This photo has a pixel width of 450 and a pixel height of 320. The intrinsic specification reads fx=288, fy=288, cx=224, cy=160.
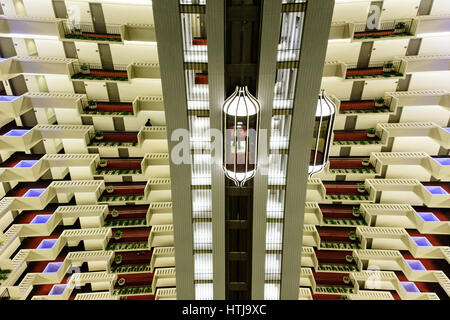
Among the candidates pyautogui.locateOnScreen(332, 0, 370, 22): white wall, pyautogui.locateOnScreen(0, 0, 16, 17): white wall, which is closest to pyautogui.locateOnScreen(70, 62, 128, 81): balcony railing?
pyautogui.locateOnScreen(0, 0, 16, 17): white wall

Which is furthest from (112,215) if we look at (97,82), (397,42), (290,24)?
(397,42)

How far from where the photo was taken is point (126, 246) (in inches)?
453

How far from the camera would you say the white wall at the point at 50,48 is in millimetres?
10055

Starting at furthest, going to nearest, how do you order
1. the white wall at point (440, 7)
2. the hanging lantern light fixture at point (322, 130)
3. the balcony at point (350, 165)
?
the balcony at point (350, 165) < the white wall at point (440, 7) < the hanging lantern light fixture at point (322, 130)

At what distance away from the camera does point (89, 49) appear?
1008cm

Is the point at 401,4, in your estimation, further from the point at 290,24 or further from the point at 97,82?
the point at 97,82

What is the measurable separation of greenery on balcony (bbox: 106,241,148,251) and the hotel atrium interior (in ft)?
0.27

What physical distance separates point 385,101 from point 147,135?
880cm

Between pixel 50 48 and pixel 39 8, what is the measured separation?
1247mm

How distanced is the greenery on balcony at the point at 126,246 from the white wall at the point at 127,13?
27.0 feet

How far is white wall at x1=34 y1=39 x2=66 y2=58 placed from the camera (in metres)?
10.1

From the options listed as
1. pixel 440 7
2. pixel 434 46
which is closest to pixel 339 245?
pixel 434 46

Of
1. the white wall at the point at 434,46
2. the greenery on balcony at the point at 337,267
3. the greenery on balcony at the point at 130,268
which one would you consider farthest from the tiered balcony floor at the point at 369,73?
the greenery on balcony at the point at 130,268

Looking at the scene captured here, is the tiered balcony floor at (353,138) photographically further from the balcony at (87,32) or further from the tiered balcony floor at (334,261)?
the balcony at (87,32)
